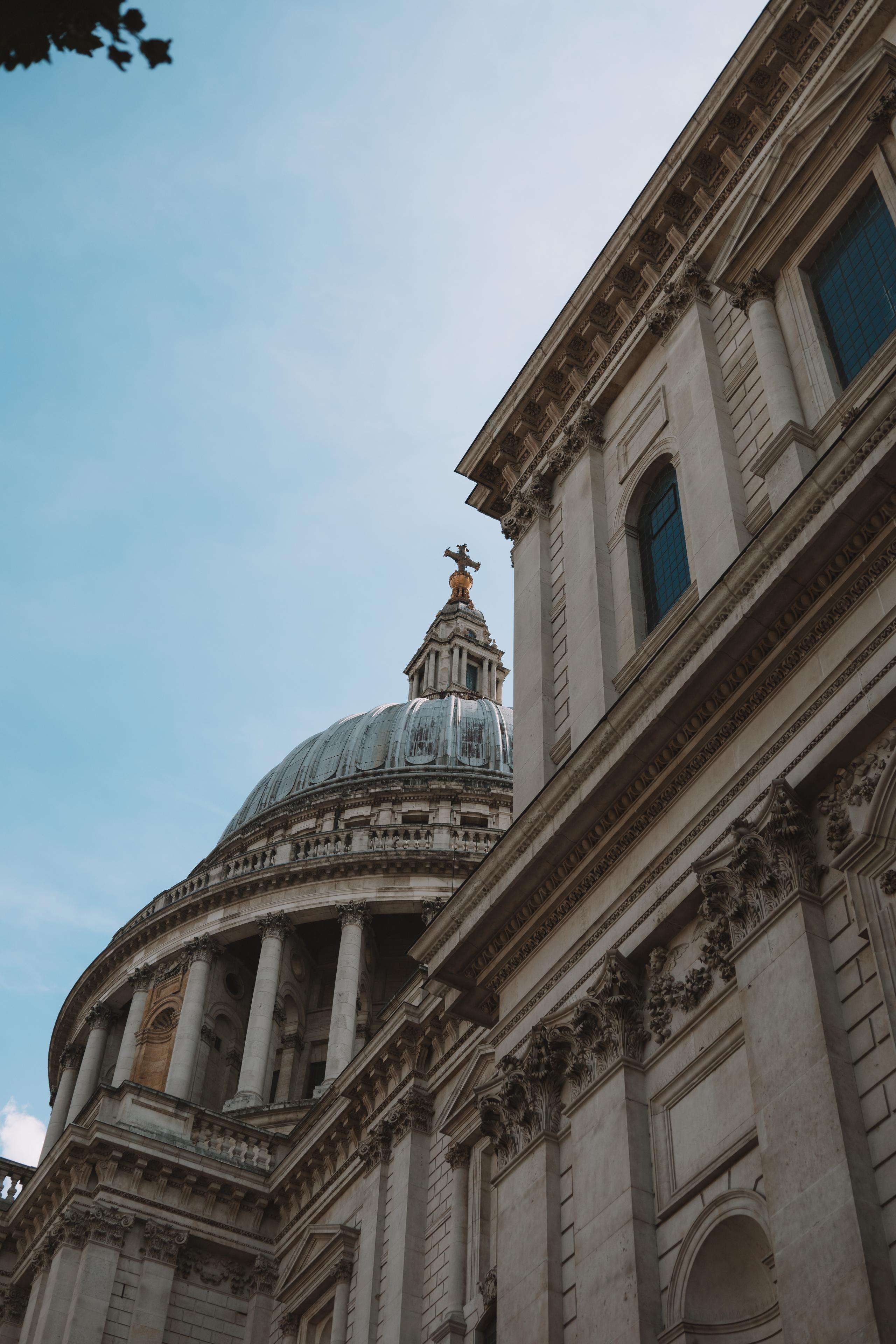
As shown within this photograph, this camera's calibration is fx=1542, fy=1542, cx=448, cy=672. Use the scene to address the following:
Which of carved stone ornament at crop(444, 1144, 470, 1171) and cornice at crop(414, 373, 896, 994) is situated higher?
carved stone ornament at crop(444, 1144, 470, 1171)

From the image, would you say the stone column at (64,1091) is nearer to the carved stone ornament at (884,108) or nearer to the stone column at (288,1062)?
the stone column at (288,1062)

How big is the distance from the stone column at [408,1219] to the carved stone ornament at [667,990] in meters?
9.99

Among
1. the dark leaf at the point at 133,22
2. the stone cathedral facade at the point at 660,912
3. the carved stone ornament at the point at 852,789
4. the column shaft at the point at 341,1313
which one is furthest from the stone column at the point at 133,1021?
the dark leaf at the point at 133,22

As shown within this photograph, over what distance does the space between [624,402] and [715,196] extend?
305 centimetres

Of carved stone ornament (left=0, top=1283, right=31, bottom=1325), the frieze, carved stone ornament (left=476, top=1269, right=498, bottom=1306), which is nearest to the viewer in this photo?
the frieze

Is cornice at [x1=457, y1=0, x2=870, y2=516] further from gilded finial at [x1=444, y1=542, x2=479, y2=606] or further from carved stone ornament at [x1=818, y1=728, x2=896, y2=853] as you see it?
gilded finial at [x1=444, y1=542, x2=479, y2=606]

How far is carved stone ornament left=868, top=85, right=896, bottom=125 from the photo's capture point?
687 inches

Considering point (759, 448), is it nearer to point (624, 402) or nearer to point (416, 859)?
point (624, 402)

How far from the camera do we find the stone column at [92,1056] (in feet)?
161

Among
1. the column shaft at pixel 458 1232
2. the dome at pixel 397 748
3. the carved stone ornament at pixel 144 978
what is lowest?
the column shaft at pixel 458 1232

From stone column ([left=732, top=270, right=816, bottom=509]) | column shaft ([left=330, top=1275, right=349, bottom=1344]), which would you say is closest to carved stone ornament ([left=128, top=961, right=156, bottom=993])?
column shaft ([left=330, top=1275, right=349, bottom=1344])

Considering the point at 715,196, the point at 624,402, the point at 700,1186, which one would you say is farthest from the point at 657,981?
the point at 715,196

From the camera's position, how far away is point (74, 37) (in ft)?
20.7

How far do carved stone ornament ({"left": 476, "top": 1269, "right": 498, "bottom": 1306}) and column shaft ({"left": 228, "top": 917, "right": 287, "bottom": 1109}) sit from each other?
22033mm
